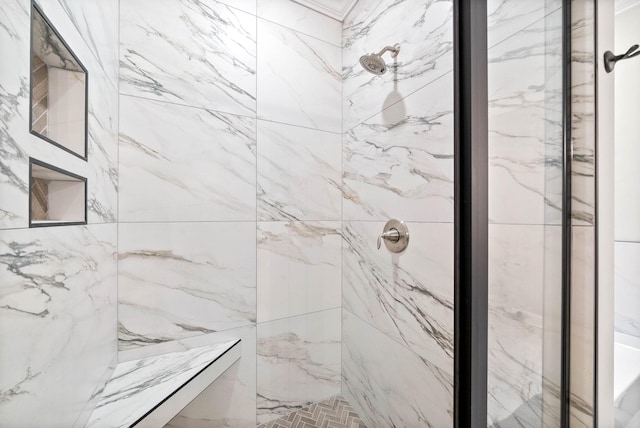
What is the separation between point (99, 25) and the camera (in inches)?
31.2

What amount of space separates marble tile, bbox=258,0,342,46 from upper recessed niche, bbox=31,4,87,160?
85cm

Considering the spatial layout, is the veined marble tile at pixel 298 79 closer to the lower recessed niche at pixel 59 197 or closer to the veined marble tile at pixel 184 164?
the veined marble tile at pixel 184 164

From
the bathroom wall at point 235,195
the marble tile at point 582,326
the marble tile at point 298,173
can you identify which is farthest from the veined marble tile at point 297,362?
the marble tile at point 582,326

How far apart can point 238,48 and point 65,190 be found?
35.0 inches

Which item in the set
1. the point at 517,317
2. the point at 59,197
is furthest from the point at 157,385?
the point at 517,317

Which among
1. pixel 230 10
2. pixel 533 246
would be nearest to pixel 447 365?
pixel 533 246

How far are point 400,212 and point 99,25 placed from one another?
1.16 meters

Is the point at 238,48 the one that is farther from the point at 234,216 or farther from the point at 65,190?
the point at 65,190

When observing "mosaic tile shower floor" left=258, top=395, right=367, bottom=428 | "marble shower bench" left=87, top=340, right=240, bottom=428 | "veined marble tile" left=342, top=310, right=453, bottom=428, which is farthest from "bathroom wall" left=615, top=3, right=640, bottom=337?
"mosaic tile shower floor" left=258, top=395, right=367, bottom=428

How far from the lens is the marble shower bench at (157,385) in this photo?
2.33 ft

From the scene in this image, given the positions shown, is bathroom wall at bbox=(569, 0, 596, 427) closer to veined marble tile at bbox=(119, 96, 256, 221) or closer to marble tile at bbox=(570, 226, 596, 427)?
marble tile at bbox=(570, 226, 596, 427)

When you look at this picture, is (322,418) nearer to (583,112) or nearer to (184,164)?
Result: (184,164)

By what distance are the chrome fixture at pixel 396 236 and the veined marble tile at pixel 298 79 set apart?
2.11 feet

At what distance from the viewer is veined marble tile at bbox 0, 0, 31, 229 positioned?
42 cm
